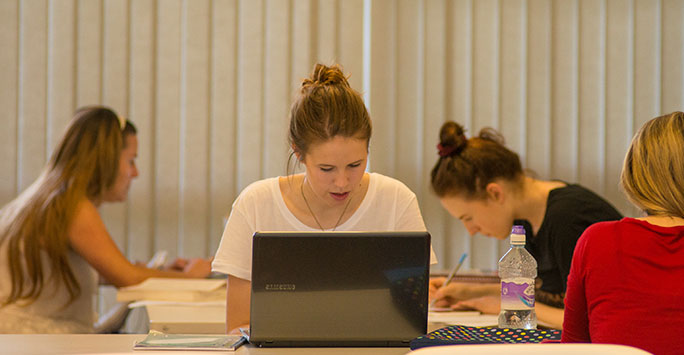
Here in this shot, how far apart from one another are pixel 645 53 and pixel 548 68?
501 mm

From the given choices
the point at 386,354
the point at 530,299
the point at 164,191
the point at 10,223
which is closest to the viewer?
the point at 386,354

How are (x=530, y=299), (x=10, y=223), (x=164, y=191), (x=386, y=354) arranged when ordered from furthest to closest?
(x=164, y=191) → (x=10, y=223) → (x=530, y=299) → (x=386, y=354)

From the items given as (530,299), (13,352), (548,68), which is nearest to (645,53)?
(548,68)

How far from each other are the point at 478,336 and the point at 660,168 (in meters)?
0.49

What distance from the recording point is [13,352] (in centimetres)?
140

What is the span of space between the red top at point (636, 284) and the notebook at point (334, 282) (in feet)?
1.05

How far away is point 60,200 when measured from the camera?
2.50 meters

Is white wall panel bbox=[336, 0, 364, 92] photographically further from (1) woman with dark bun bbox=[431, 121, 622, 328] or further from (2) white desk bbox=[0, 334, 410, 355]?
(2) white desk bbox=[0, 334, 410, 355]


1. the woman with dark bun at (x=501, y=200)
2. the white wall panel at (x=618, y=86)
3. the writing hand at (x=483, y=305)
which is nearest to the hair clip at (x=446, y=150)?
the woman with dark bun at (x=501, y=200)

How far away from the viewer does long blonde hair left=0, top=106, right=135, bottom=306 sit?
2.39 m

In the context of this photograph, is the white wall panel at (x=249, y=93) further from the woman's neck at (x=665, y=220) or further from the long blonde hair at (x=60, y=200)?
the woman's neck at (x=665, y=220)

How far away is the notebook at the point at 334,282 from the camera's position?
140 centimetres

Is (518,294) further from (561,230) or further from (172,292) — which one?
(172,292)

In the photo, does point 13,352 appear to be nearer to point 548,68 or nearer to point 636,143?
point 636,143
